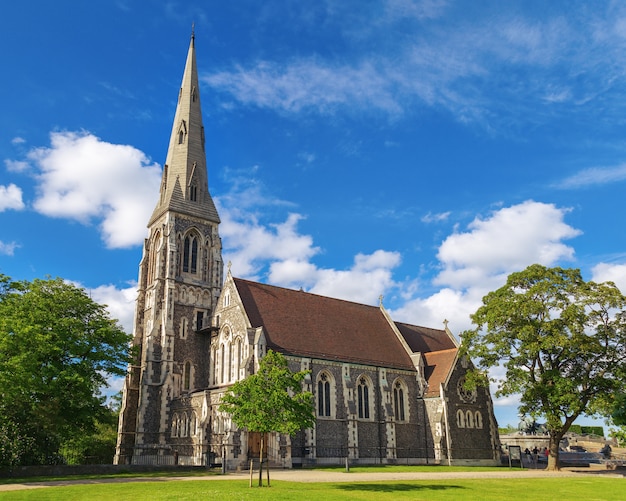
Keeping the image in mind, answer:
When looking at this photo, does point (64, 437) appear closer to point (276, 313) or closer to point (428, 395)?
point (276, 313)

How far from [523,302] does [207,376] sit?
2213 centimetres

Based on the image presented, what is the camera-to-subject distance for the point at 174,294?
41.3m

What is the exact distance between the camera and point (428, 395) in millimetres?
41000

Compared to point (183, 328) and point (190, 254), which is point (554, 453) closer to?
point (183, 328)

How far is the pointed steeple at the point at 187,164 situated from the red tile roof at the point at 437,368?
20.5 meters

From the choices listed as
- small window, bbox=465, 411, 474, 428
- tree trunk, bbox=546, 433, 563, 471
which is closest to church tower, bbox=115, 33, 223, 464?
small window, bbox=465, 411, 474, 428

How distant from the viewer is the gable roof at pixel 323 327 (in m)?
37.3

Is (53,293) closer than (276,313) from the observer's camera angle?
Yes

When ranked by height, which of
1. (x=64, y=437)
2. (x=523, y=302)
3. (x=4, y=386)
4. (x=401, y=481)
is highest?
(x=523, y=302)

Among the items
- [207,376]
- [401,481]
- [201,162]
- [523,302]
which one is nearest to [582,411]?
[523,302]

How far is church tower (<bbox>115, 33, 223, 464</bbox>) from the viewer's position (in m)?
37.9

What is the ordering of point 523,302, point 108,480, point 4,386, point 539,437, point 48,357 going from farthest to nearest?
1. point 539,437
2. point 523,302
3. point 48,357
4. point 4,386
5. point 108,480

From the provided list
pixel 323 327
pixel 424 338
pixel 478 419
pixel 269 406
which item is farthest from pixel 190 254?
pixel 478 419

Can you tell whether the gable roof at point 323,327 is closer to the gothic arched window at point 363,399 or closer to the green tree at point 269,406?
the gothic arched window at point 363,399
